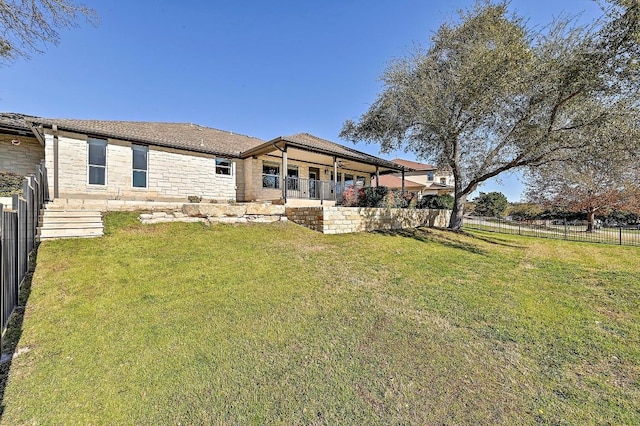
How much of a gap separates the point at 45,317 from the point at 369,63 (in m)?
15.9

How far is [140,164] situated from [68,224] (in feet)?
20.5

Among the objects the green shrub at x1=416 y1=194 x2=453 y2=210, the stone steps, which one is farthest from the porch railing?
the stone steps

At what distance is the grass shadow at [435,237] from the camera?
1036 cm

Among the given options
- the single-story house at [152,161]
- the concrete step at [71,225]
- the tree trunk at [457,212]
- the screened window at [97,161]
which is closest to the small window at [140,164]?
the single-story house at [152,161]

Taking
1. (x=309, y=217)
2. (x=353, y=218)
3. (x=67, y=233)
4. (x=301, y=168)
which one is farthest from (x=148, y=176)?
(x=353, y=218)

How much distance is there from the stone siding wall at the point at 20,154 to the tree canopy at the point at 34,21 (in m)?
4.57

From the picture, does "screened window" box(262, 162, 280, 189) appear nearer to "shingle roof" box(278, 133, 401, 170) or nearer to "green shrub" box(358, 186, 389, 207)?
"shingle roof" box(278, 133, 401, 170)

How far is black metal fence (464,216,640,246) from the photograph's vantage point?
562 inches

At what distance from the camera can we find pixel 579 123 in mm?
9680

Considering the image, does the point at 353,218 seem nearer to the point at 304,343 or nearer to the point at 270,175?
the point at 270,175

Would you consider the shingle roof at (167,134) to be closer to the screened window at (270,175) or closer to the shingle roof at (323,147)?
the screened window at (270,175)

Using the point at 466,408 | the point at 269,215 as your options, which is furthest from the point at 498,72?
the point at 466,408

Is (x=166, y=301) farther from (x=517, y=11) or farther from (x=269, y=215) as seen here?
(x=517, y=11)

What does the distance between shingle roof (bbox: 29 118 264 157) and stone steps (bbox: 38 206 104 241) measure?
16.1 feet
